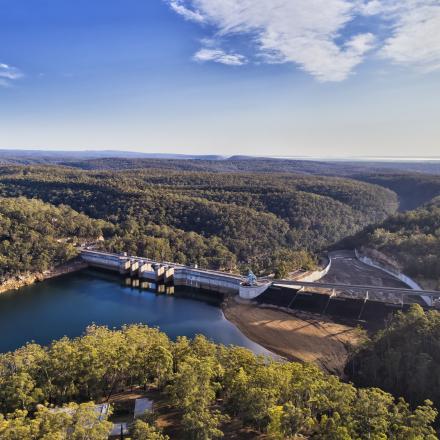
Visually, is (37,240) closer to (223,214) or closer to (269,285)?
(223,214)

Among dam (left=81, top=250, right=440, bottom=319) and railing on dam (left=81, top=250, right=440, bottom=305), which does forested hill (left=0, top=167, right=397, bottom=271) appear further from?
dam (left=81, top=250, right=440, bottom=319)

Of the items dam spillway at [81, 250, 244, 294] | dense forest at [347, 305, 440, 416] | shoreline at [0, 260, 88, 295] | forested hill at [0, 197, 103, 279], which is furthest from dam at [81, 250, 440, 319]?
dense forest at [347, 305, 440, 416]

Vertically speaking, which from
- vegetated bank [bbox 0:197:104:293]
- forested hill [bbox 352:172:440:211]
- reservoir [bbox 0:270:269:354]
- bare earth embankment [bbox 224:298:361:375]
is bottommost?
reservoir [bbox 0:270:269:354]

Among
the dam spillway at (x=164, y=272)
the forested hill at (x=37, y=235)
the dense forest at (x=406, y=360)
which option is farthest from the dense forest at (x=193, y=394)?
the forested hill at (x=37, y=235)

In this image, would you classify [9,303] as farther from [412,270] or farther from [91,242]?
[412,270]

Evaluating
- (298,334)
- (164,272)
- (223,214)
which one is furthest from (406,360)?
(223,214)

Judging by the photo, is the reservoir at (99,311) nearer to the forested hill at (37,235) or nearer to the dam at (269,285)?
the dam at (269,285)
